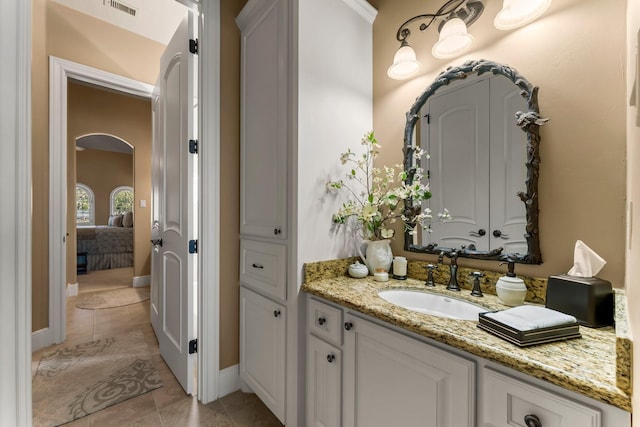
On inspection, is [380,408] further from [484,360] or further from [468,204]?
[468,204]

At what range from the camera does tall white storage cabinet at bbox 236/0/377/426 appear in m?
1.36

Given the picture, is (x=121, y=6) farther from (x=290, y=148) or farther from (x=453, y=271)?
(x=453, y=271)

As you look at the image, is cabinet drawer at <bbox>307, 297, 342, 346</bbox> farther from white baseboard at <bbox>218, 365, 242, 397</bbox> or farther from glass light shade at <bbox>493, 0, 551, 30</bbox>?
glass light shade at <bbox>493, 0, 551, 30</bbox>

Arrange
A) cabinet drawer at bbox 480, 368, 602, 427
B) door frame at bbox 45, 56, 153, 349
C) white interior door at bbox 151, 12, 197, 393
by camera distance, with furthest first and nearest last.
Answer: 1. door frame at bbox 45, 56, 153, 349
2. white interior door at bbox 151, 12, 197, 393
3. cabinet drawer at bbox 480, 368, 602, 427

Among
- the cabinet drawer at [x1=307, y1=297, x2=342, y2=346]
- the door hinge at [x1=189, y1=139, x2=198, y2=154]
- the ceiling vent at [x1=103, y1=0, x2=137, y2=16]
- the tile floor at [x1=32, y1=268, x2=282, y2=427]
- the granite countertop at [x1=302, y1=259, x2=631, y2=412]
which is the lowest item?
the tile floor at [x1=32, y1=268, x2=282, y2=427]

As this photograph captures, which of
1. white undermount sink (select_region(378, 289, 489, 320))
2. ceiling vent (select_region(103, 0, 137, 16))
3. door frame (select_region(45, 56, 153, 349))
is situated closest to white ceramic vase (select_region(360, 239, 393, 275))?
white undermount sink (select_region(378, 289, 489, 320))

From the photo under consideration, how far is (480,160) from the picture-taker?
4.19ft

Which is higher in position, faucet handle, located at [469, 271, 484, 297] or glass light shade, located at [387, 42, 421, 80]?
glass light shade, located at [387, 42, 421, 80]

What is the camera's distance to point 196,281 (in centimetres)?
180

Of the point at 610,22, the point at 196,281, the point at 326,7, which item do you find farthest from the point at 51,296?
the point at 610,22

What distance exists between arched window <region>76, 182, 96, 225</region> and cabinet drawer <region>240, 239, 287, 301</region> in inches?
382

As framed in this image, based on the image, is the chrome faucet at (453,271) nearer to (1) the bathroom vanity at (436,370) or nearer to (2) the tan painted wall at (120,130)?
(1) the bathroom vanity at (436,370)

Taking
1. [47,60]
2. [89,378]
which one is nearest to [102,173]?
[47,60]

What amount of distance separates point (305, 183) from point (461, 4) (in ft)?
3.72
